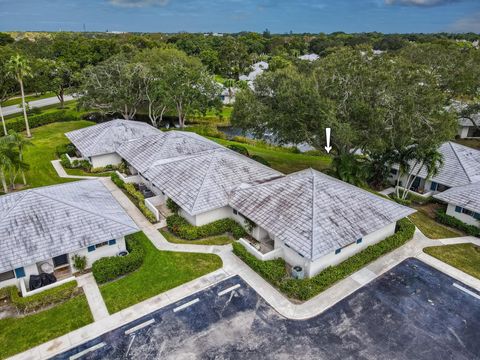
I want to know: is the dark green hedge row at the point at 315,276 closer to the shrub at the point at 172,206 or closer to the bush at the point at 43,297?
the shrub at the point at 172,206

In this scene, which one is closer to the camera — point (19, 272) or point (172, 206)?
point (19, 272)

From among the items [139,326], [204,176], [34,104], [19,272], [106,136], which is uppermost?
[34,104]

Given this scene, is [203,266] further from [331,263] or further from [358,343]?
[358,343]

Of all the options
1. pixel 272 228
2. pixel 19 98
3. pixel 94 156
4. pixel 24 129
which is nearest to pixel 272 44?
pixel 19 98

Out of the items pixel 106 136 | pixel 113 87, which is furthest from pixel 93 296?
pixel 113 87

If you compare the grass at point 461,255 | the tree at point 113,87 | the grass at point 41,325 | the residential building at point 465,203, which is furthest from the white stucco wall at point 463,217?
the tree at point 113,87

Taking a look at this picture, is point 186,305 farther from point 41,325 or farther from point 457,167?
point 457,167
